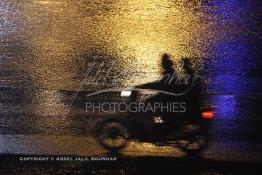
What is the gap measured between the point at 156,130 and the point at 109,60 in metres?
3.03

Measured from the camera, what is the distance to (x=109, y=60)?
10547 mm

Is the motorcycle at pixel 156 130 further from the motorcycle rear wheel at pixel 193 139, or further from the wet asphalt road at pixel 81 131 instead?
the wet asphalt road at pixel 81 131

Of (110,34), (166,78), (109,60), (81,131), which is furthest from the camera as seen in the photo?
(110,34)

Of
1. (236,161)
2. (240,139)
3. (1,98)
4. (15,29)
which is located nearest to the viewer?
(236,161)

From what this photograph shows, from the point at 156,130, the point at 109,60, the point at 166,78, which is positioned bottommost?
the point at 156,130

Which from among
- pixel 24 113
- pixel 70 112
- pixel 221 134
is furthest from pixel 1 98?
pixel 221 134

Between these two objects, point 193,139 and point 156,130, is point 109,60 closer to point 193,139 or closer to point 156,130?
point 156,130

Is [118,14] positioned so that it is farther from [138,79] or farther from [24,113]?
[24,113]

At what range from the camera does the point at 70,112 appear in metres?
9.46

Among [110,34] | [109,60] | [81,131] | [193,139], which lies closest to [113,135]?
[81,131]

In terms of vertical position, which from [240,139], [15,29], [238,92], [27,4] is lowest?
[240,139]

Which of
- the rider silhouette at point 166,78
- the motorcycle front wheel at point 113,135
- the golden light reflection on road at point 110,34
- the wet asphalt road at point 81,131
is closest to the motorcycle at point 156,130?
the motorcycle front wheel at point 113,135

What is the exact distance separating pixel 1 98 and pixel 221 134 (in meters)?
5.60

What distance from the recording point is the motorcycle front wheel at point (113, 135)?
27.7 ft
